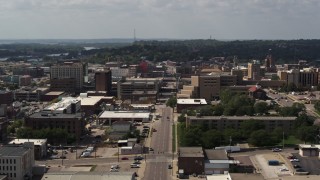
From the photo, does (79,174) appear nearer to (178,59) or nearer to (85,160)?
(85,160)

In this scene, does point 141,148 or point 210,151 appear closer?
point 210,151

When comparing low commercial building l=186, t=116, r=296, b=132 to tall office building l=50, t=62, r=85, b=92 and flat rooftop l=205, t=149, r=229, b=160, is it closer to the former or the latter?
flat rooftop l=205, t=149, r=229, b=160

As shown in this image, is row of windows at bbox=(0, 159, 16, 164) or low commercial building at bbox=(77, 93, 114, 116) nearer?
row of windows at bbox=(0, 159, 16, 164)

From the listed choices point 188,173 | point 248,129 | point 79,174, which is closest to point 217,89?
point 248,129

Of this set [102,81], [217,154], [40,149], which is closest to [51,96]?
[102,81]

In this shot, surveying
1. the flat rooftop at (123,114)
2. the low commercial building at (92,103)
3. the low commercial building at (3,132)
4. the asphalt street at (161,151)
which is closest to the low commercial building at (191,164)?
the asphalt street at (161,151)

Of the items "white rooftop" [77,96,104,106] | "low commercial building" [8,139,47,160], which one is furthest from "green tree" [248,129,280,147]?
"white rooftop" [77,96,104,106]
